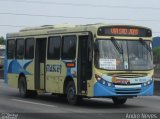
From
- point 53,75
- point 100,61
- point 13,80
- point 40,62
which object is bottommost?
point 13,80

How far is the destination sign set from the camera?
2016 centimetres

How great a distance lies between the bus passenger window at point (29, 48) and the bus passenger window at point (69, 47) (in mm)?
2648

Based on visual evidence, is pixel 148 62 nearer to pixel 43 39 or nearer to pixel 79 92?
pixel 79 92

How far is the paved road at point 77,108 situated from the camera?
17.9 metres

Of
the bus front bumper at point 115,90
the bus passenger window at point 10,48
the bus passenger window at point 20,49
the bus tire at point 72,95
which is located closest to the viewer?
the bus front bumper at point 115,90

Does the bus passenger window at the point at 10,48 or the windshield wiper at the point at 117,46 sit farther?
the bus passenger window at the point at 10,48

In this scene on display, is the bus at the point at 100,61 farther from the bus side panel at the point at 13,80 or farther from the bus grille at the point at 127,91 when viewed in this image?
the bus side panel at the point at 13,80

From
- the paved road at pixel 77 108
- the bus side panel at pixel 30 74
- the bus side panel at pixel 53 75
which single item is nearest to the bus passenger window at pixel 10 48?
the bus side panel at pixel 30 74

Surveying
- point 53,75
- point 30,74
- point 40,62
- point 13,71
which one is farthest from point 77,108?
point 13,71

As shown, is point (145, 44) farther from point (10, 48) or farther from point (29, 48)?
point (10, 48)

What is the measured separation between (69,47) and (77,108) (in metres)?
2.53

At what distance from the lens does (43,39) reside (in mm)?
23484

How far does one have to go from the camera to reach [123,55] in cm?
2019

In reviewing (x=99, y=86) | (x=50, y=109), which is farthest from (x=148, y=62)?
(x=50, y=109)
